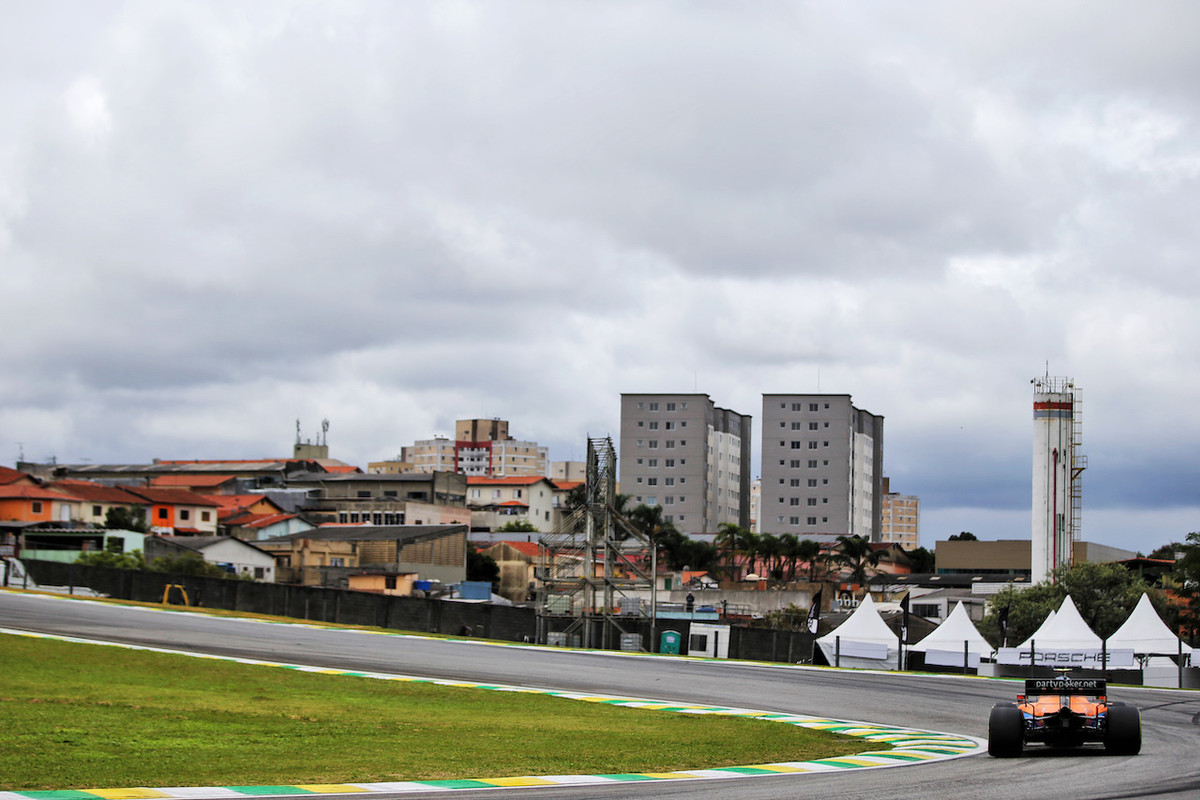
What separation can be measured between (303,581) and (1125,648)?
60943 millimetres

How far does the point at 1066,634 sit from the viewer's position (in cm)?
5369

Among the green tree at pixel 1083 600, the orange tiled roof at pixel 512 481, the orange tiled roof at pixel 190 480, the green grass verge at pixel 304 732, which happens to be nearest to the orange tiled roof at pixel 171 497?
the orange tiled roof at pixel 190 480

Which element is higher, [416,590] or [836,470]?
[836,470]

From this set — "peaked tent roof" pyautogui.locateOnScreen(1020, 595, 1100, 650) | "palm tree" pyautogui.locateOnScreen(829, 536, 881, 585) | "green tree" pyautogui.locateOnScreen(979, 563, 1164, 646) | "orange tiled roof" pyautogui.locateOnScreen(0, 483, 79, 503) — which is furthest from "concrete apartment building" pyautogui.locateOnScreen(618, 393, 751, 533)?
"peaked tent roof" pyautogui.locateOnScreen(1020, 595, 1100, 650)

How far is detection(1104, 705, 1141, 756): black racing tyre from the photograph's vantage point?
18141mm

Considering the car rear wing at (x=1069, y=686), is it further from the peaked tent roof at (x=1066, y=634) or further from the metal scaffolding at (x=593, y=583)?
the metal scaffolding at (x=593, y=583)

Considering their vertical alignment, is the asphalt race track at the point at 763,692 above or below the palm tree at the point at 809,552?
below

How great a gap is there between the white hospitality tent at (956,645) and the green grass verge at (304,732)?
2801cm

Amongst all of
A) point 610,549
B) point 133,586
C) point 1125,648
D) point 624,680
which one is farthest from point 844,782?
point 133,586

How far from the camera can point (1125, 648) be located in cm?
5350

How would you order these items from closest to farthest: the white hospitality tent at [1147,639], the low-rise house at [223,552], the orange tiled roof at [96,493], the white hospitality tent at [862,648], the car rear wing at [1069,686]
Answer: the car rear wing at [1069,686] < the white hospitality tent at [1147,639] < the white hospitality tent at [862,648] < the low-rise house at [223,552] < the orange tiled roof at [96,493]

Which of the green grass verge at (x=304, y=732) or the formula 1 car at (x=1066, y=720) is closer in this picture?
the green grass verge at (x=304, y=732)

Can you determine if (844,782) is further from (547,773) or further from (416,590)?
(416,590)

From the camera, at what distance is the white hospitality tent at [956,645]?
52.8 m
